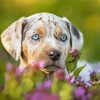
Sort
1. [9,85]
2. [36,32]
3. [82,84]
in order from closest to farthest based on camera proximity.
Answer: [9,85] < [82,84] < [36,32]

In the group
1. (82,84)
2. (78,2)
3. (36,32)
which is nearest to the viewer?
(82,84)

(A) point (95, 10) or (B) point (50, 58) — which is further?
(A) point (95, 10)

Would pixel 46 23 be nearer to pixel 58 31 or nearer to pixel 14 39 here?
pixel 58 31

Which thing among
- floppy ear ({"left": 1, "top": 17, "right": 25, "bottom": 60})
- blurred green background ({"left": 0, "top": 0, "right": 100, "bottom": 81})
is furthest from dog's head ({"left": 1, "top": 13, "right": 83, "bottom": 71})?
blurred green background ({"left": 0, "top": 0, "right": 100, "bottom": 81})

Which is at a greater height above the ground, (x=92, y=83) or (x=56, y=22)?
(x=56, y=22)

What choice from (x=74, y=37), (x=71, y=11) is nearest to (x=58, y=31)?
(x=74, y=37)

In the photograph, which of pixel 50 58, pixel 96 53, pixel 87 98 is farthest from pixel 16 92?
pixel 96 53

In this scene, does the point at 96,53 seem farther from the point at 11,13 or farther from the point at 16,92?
the point at 16,92

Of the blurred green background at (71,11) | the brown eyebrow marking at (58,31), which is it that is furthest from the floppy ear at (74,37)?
the blurred green background at (71,11)
